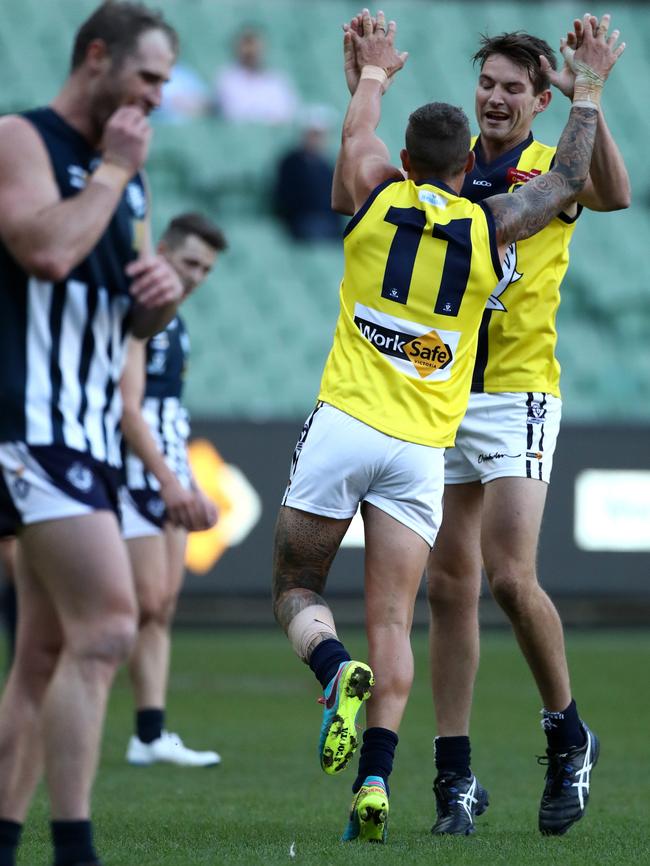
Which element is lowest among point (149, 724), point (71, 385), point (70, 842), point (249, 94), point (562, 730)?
point (149, 724)

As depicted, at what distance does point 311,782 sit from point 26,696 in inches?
120

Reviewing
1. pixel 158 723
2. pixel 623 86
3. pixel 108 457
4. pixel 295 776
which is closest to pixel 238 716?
pixel 158 723

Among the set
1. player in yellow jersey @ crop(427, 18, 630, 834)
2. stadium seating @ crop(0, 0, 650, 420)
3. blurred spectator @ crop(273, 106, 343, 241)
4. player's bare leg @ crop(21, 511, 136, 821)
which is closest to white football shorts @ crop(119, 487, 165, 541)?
player in yellow jersey @ crop(427, 18, 630, 834)

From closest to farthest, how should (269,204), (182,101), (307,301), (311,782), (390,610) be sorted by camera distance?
(390,610) → (311,782) → (307,301) → (182,101) → (269,204)

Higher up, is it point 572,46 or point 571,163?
point 572,46

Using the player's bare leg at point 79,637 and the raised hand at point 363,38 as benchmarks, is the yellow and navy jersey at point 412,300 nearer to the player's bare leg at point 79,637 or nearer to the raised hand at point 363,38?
the raised hand at point 363,38

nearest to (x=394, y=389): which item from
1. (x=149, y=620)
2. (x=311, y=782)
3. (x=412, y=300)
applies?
(x=412, y=300)

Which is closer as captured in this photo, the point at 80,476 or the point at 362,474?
the point at 80,476

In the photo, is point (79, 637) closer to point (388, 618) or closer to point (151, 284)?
point (151, 284)

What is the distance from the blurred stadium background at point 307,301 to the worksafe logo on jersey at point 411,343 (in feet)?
29.1

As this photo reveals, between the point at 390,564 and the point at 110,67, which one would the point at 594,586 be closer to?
the point at 390,564

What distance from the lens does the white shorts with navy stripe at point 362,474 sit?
498cm

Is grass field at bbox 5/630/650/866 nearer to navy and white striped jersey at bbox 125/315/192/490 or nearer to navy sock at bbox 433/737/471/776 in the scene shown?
navy sock at bbox 433/737/471/776

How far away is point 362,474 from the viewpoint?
498cm
